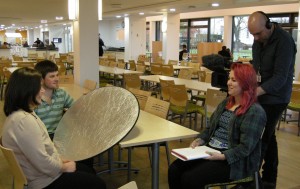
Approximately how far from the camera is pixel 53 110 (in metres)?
3.06

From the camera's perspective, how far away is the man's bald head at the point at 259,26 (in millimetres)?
2479

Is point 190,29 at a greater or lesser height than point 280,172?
greater

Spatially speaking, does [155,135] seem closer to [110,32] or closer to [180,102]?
[180,102]

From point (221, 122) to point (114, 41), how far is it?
1903 centimetres

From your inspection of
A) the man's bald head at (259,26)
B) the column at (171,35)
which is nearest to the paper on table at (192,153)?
the man's bald head at (259,26)

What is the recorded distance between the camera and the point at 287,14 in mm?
11680

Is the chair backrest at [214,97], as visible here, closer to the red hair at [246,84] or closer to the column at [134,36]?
the red hair at [246,84]

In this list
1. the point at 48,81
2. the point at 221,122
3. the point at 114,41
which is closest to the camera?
the point at 221,122

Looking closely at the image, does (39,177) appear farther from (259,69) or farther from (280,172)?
(280,172)

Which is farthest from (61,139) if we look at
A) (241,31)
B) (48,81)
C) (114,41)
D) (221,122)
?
(114,41)

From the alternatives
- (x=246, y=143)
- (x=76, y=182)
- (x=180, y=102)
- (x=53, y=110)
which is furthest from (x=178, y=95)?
(x=76, y=182)

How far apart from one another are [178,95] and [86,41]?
74.1 inches

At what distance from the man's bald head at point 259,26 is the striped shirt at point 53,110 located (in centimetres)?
178

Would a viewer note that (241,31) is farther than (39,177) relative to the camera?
Yes
